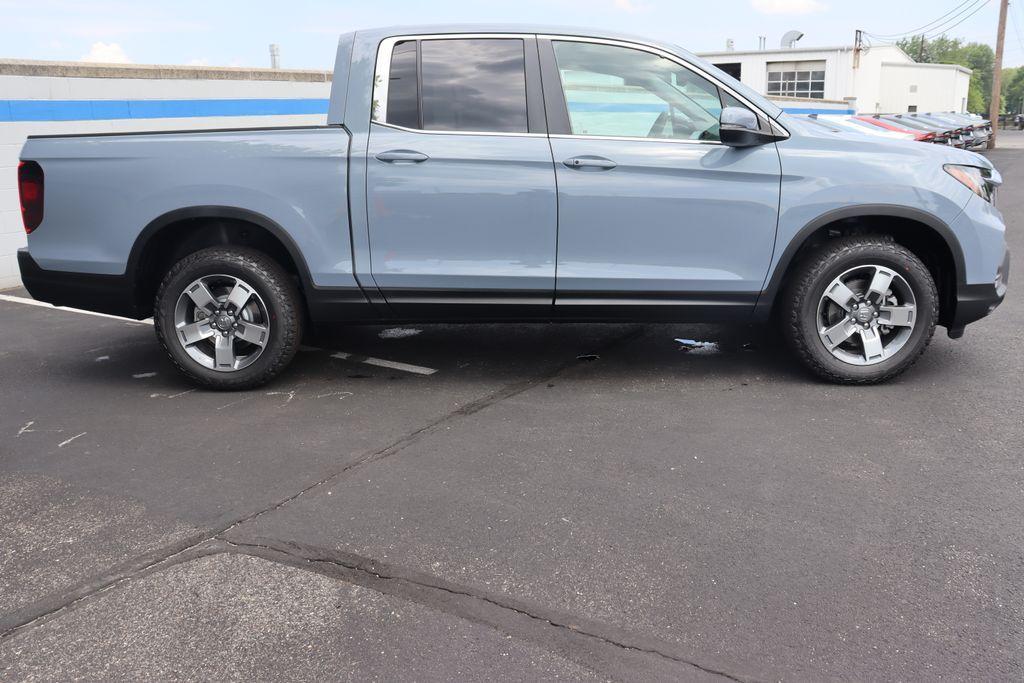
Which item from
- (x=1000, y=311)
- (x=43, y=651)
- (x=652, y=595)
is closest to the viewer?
(x=43, y=651)

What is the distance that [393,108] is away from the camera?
5.05m

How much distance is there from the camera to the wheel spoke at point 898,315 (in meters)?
5.11

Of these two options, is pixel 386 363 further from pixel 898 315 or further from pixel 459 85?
pixel 898 315

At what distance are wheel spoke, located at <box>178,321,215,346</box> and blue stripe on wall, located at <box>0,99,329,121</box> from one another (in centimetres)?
538

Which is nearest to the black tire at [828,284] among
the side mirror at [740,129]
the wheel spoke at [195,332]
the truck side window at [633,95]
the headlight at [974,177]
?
the headlight at [974,177]

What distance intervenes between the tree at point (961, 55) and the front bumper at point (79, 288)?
14956cm

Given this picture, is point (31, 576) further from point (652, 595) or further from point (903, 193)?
point (903, 193)

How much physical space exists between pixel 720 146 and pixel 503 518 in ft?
8.30

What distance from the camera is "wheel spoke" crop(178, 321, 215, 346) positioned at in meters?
5.21

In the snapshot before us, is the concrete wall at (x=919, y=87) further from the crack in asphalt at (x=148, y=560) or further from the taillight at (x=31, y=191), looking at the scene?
the crack in asphalt at (x=148, y=560)

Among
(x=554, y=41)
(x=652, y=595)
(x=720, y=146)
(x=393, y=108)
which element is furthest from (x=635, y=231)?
(x=652, y=595)

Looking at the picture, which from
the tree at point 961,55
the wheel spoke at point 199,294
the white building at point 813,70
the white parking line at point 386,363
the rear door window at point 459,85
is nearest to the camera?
the rear door window at point 459,85

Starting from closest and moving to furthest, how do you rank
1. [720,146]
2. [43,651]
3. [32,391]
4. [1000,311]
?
[43,651] < [720,146] < [32,391] < [1000,311]

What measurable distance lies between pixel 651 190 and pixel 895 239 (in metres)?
1.53
